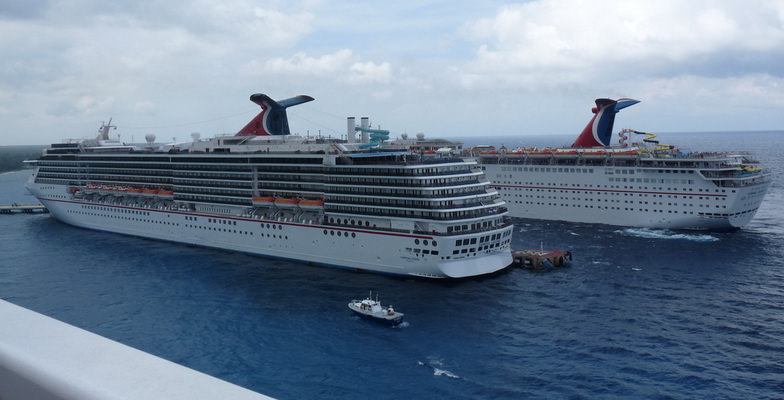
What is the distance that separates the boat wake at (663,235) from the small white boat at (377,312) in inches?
1304

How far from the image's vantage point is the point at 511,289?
40.2 m

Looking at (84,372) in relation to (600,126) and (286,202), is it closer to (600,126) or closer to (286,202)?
(286,202)

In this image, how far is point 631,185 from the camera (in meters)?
61.8

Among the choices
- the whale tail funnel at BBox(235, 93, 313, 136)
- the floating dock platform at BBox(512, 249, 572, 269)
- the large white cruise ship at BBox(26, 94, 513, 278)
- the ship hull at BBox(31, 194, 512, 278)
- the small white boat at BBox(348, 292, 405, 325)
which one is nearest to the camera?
the small white boat at BBox(348, 292, 405, 325)

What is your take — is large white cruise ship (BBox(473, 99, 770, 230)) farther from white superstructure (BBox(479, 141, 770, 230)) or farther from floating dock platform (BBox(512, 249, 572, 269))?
floating dock platform (BBox(512, 249, 572, 269))

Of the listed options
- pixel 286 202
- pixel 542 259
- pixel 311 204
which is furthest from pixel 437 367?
pixel 286 202

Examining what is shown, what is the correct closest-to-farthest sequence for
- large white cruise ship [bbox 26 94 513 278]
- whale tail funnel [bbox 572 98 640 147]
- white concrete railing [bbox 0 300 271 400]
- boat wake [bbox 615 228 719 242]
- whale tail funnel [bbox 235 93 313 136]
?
white concrete railing [bbox 0 300 271 400] → large white cruise ship [bbox 26 94 513 278] → boat wake [bbox 615 228 719 242] → whale tail funnel [bbox 235 93 313 136] → whale tail funnel [bbox 572 98 640 147]

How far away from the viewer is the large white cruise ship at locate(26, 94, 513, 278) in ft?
138

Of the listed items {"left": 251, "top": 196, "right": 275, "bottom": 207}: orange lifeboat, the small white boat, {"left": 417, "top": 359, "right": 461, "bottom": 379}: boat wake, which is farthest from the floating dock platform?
{"left": 251, "top": 196, "right": 275, "bottom": 207}: orange lifeboat

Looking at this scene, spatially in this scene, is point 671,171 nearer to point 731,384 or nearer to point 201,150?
point 731,384

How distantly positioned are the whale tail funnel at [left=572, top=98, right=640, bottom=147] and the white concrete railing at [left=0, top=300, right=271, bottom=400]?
76552mm

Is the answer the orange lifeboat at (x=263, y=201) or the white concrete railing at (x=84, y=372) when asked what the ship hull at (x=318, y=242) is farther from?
the white concrete railing at (x=84, y=372)

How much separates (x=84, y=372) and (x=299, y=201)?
46.1m

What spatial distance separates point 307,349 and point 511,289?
16.5 meters
